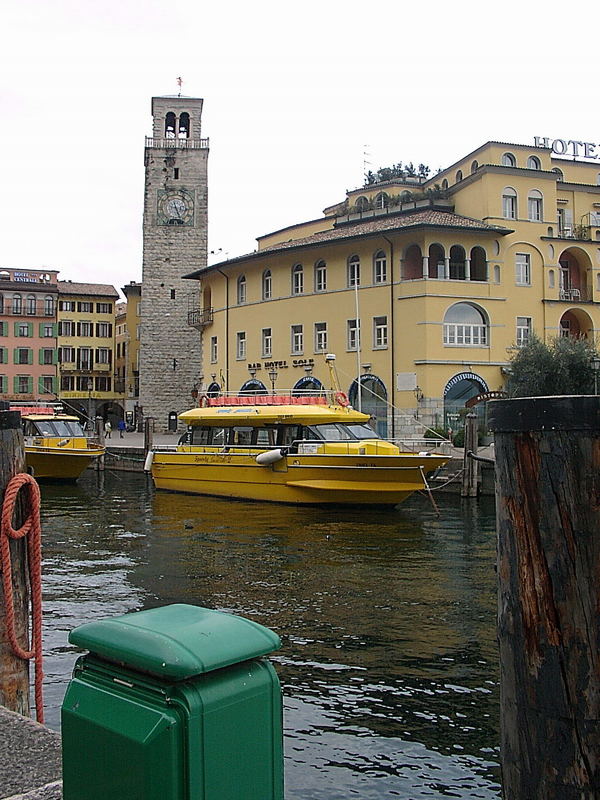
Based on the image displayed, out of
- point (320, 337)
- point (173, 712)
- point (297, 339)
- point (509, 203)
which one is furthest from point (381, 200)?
point (173, 712)

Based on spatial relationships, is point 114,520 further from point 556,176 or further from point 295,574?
point 556,176

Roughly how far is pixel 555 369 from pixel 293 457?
1403 cm

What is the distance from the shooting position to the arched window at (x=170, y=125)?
58188 millimetres

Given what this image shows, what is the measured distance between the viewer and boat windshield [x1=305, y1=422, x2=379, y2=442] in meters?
22.6

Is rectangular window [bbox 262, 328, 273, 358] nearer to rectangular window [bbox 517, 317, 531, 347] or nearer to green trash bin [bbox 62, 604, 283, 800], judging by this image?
rectangular window [bbox 517, 317, 531, 347]

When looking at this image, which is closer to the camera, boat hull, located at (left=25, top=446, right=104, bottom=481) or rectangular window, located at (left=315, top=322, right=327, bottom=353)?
boat hull, located at (left=25, top=446, right=104, bottom=481)

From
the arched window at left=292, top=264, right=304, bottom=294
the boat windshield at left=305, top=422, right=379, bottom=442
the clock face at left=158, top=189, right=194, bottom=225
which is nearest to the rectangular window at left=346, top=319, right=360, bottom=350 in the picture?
the arched window at left=292, top=264, right=304, bottom=294

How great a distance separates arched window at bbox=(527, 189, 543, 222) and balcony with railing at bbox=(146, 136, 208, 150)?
2556cm

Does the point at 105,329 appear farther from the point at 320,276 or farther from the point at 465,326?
the point at 465,326

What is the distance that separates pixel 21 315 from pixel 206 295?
29500mm

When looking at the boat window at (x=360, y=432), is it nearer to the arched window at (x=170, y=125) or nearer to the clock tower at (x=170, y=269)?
the clock tower at (x=170, y=269)

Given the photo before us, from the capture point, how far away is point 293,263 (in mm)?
41750

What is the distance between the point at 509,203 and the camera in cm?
3862

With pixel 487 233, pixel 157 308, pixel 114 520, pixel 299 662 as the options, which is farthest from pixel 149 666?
pixel 157 308
